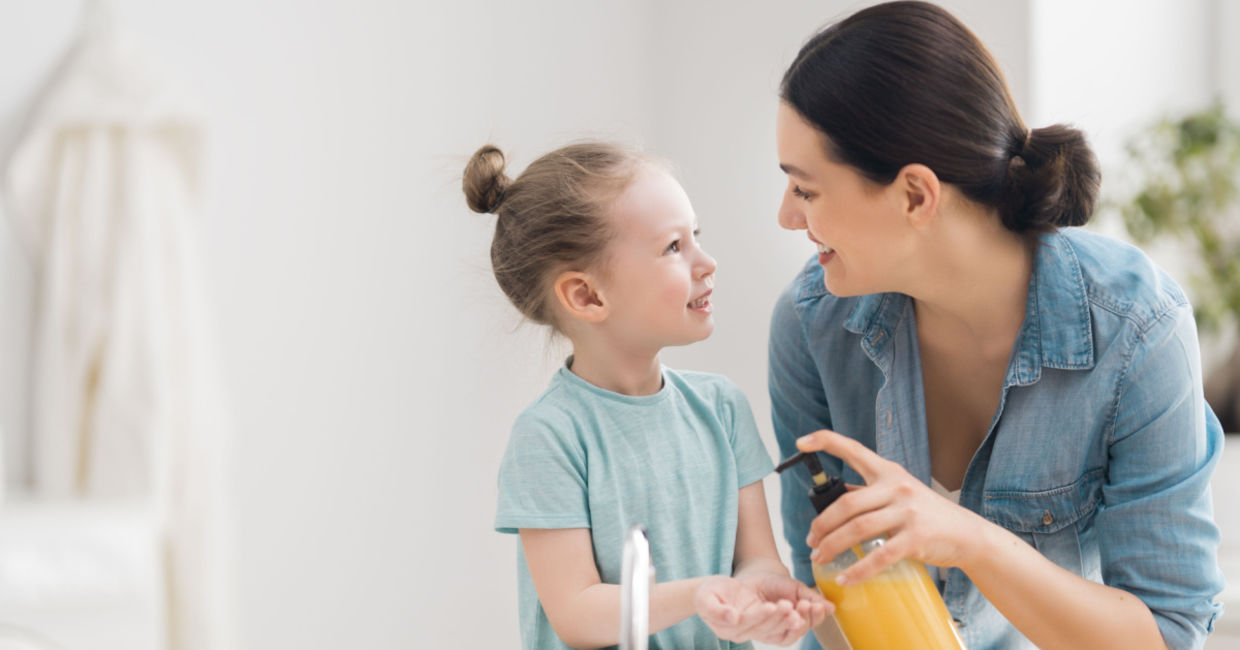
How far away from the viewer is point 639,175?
1084mm

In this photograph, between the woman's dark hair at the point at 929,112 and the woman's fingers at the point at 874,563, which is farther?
the woman's dark hair at the point at 929,112

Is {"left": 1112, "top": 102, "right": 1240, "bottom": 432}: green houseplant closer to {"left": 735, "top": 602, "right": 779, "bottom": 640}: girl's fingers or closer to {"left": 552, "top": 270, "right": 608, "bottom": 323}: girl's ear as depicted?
{"left": 552, "top": 270, "right": 608, "bottom": 323}: girl's ear

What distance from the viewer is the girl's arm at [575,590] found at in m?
0.92

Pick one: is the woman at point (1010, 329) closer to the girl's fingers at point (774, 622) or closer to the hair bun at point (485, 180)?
the girl's fingers at point (774, 622)

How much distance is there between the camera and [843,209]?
1111mm

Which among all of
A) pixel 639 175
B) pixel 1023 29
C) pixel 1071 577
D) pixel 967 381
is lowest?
pixel 1071 577

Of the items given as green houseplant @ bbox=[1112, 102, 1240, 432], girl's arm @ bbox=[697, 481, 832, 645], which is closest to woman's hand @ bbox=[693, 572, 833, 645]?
girl's arm @ bbox=[697, 481, 832, 645]

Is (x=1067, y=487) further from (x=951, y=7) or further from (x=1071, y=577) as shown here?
(x=951, y=7)

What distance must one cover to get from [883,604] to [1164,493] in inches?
16.1

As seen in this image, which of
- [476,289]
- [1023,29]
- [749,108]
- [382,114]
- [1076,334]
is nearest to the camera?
[1076,334]

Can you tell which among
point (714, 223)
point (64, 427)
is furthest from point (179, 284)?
point (714, 223)

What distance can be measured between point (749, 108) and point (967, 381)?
119 centimetres

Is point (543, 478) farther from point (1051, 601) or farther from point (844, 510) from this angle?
point (1051, 601)

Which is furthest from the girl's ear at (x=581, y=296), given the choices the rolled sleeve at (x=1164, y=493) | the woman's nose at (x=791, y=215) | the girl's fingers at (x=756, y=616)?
the rolled sleeve at (x=1164, y=493)
